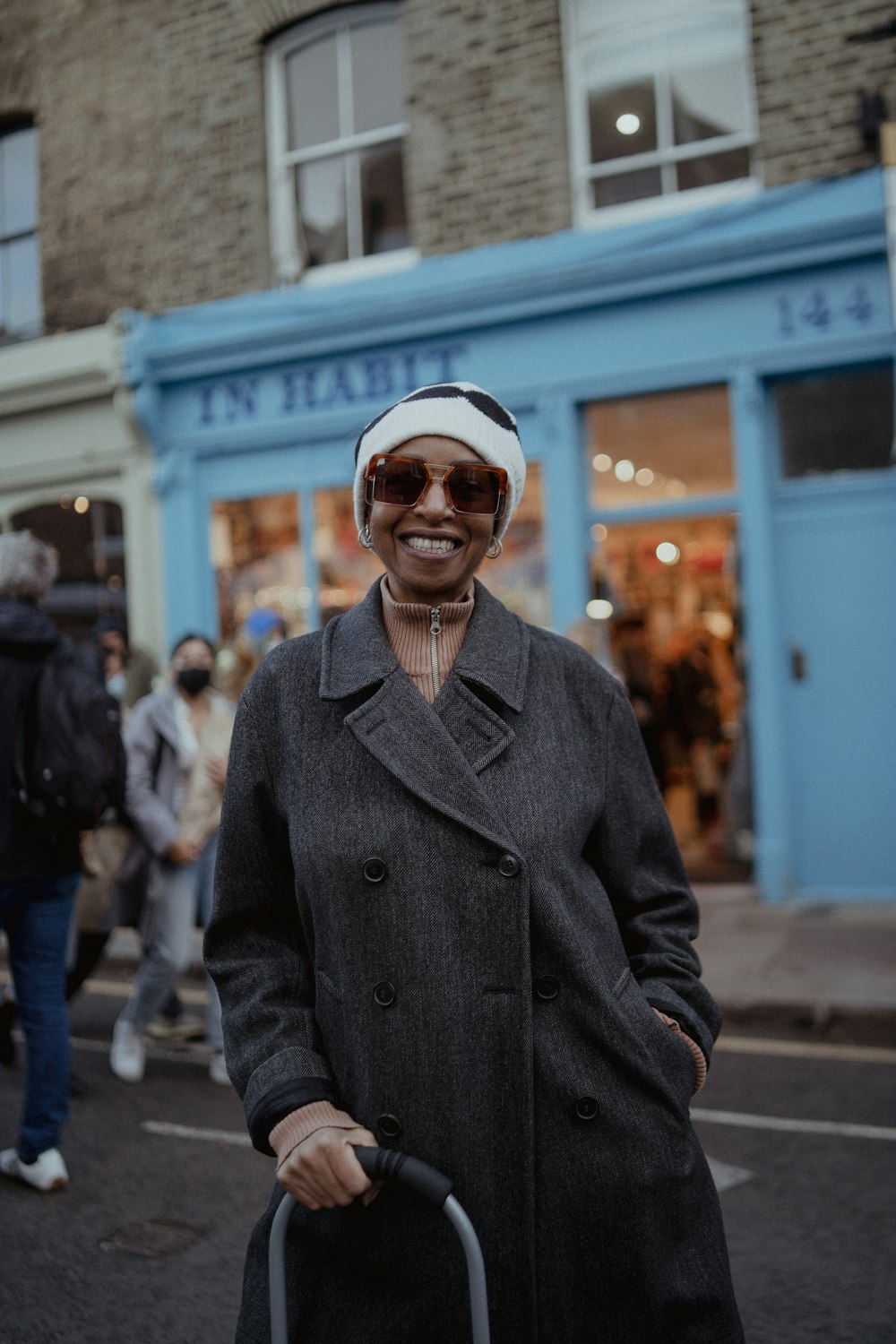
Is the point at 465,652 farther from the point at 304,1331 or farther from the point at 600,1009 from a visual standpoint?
the point at 304,1331

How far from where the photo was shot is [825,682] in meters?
8.78

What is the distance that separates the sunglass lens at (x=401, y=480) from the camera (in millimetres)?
1976

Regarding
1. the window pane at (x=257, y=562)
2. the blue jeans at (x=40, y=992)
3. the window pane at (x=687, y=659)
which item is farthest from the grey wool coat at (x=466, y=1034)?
the window pane at (x=257, y=562)

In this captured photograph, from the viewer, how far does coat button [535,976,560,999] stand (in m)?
1.78

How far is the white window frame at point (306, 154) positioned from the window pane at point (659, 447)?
224 centimetres

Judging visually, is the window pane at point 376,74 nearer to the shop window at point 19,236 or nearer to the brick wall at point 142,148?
the brick wall at point 142,148

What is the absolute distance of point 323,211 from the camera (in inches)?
424

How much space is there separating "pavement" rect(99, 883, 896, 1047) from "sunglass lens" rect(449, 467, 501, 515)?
4.89 metres

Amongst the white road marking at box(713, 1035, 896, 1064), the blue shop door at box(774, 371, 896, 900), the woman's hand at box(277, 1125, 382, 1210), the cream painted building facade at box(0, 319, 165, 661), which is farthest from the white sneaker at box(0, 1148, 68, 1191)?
the cream painted building facade at box(0, 319, 165, 661)

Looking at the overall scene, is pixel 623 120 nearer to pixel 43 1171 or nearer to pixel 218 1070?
pixel 218 1070

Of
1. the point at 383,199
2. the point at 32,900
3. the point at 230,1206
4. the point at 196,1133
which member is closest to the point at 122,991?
the point at 196,1133

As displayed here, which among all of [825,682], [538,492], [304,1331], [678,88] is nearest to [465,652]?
[304,1331]

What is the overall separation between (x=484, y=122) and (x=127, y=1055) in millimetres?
7400

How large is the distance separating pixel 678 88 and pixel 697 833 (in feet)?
19.1
